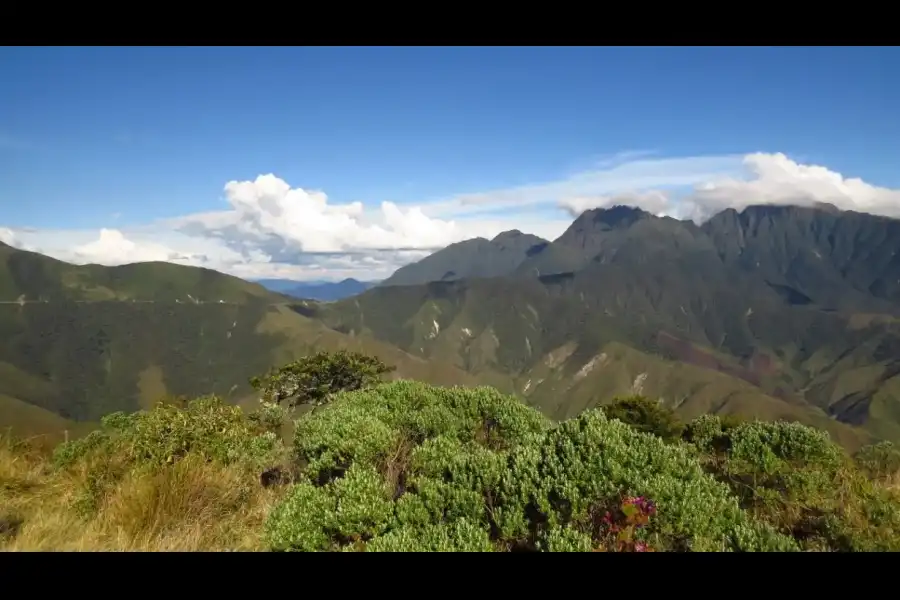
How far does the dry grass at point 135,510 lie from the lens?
3574 mm

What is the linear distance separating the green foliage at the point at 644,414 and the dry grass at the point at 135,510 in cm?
2164

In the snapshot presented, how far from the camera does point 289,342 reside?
177500 mm

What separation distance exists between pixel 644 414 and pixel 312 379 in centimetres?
1647

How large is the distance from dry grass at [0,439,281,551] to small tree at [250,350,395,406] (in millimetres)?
18474

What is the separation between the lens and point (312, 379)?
938 inches

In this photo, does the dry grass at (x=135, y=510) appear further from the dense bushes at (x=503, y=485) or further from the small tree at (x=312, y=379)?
the small tree at (x=312, y=379)

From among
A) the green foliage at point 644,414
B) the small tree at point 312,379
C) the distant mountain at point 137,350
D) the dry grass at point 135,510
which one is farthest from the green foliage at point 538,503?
the distant mountain at point 137,350

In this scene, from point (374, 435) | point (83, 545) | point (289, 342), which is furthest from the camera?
point (289, 342)

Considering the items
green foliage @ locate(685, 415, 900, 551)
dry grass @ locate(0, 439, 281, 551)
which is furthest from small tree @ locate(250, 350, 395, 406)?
green foliage @ locate(685, 415, 900, 551)

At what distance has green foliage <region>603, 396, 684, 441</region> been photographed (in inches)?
977

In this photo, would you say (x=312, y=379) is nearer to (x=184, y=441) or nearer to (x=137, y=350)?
(x=184, y=441)
